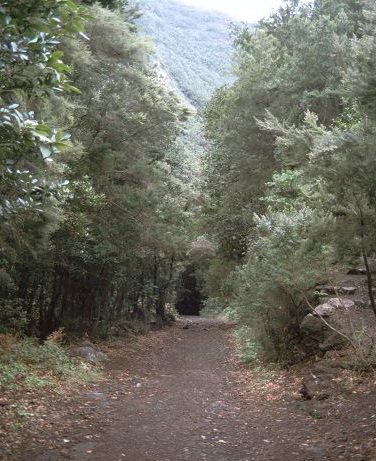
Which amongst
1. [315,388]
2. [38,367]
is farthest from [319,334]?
[38,367]

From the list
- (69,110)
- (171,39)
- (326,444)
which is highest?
(171,39)

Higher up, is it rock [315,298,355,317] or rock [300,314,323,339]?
rock [315,298,355,317]

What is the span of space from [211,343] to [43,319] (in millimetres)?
6917

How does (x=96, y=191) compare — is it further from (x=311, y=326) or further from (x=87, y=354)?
(x=311, y=326)

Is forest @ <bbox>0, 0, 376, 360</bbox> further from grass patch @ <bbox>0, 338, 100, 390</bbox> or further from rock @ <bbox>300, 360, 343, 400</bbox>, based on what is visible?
grass patch @ <bbox>0, 338, 100, 390</bbox>

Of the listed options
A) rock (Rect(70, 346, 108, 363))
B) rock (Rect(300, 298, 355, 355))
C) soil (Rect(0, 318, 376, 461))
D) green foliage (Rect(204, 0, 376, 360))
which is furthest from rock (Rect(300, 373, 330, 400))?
rock (Rect(70, 346, 108, 363))

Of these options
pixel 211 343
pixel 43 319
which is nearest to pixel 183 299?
pixel 211 343

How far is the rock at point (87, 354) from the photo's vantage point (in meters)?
11.0

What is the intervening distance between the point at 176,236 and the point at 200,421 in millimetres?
11773

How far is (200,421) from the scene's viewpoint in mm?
6602

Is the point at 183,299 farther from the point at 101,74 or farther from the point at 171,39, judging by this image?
the point at 171,39

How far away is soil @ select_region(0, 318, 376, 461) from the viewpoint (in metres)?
5.11

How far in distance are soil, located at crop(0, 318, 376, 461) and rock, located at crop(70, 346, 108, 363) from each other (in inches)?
49.9

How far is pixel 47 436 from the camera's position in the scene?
554 cm
